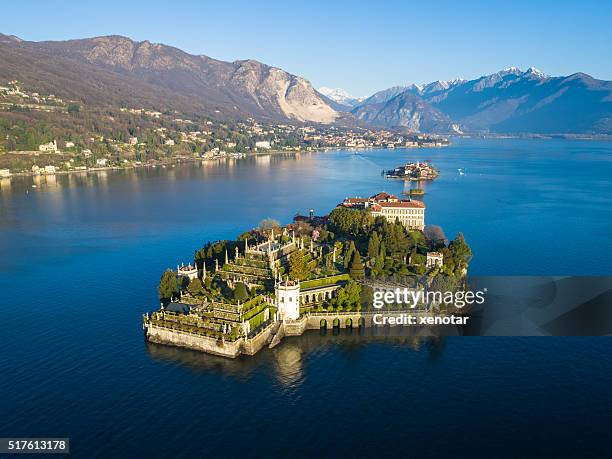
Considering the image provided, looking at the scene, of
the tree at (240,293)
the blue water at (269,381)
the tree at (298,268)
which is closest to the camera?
the blue water at (269,381)

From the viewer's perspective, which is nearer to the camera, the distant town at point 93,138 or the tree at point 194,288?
the tree at point 194,288

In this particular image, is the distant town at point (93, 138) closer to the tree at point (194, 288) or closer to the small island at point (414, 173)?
the small island at point (414, 173)

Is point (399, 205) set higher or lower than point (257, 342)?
higher

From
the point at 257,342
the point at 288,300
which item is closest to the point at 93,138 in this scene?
the point at 288,300

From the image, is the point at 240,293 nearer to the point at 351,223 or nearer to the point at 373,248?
the point at 373,248

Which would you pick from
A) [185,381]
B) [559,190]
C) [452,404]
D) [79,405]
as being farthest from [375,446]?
[559,190]

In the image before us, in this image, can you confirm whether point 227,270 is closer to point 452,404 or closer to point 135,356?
point 135,356

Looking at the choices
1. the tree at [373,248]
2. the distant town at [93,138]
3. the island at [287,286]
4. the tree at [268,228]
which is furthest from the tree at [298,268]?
the distant town at [93,138]
